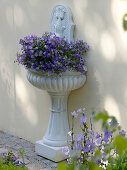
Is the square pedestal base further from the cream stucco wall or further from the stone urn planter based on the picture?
the cream stucco wall

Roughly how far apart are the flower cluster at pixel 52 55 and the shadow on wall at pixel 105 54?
169 mm

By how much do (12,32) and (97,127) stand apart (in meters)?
1.80

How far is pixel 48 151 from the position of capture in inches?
136

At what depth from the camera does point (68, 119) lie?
361cm

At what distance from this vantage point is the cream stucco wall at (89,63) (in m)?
3.05

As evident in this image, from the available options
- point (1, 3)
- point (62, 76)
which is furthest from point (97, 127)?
point (1, 3)

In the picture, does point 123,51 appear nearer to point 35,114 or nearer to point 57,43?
point 57,43

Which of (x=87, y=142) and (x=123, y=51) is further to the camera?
A: (x=123, y=51)

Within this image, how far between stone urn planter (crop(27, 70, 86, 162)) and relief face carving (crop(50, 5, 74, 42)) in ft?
1.59

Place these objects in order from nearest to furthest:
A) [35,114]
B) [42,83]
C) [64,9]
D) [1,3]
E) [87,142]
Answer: [87,142] → [42,83] → [64,9] → [35,114] → [1,3]

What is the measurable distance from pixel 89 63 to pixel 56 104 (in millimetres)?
563

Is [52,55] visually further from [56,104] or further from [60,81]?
[56,104]

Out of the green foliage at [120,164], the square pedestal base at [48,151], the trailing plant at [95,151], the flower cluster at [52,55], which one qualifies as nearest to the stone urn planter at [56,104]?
the square pedestal base at [48,151]

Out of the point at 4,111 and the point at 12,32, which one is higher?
the point at 12,32
